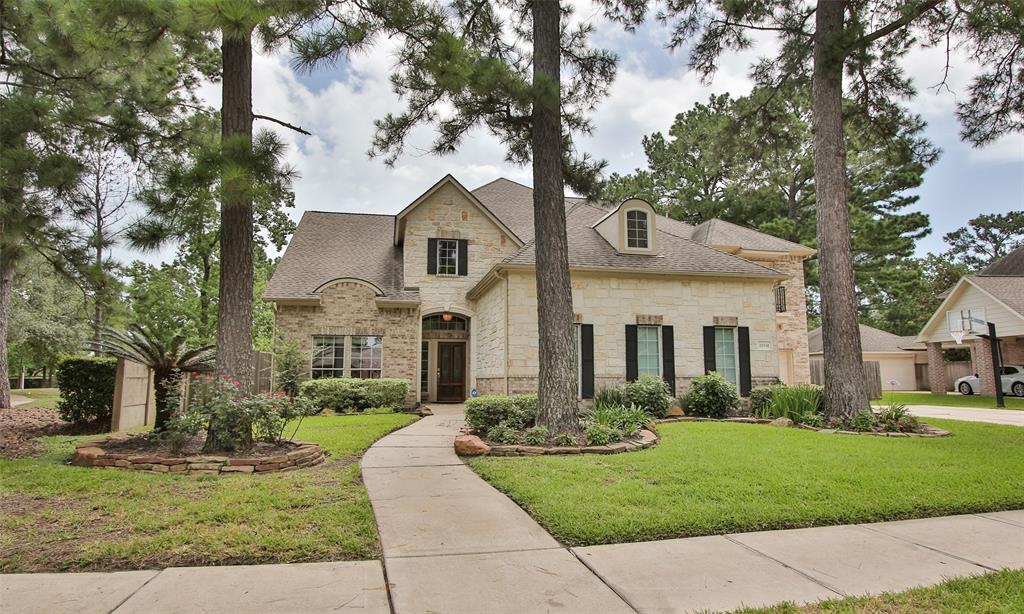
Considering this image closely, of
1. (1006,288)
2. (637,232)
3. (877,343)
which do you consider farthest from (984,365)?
(637,232)

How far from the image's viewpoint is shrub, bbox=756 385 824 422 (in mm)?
11516

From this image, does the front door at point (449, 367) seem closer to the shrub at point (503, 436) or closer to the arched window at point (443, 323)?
the arched window at point (443, 323)

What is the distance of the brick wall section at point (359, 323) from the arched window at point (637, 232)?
6582 millimetres

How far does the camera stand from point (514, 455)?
24.5 ft

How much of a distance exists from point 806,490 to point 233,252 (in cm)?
700

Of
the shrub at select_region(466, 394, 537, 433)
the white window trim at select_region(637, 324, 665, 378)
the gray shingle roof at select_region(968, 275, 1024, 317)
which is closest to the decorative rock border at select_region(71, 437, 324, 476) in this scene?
the shrub at select_region(466, 394, 537, 433)

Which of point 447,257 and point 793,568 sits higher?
point 447,257

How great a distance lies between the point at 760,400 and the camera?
12891 mm

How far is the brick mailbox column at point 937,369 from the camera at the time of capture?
2675cm

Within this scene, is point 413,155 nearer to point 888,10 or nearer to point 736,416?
point 736,416

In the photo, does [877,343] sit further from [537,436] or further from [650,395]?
[537,436]

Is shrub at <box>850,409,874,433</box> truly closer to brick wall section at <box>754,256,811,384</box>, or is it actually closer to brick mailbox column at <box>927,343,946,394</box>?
brick wall section at <box>754,256,811,384</box>

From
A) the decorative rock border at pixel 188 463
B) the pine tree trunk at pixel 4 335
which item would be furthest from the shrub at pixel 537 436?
the pine tree trunk at pixel 4 335

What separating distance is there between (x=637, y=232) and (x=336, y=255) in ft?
32.4
